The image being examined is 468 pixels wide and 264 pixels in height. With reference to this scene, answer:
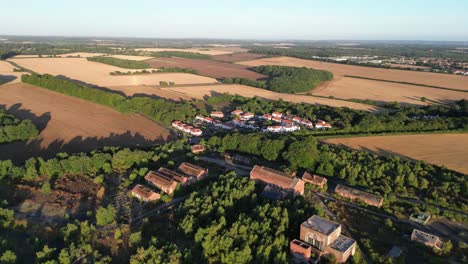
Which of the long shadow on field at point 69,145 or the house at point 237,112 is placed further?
the house at point 237,112

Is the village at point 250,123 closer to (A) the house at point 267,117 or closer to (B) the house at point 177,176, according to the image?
(A) the house at point 267,117

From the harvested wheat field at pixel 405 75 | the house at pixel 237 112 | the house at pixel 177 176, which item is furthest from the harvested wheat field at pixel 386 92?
the house at pixel 177 176

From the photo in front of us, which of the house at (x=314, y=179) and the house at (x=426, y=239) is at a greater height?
the house at (x=314, y=179)

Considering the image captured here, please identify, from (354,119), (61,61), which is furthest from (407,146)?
(61,61)

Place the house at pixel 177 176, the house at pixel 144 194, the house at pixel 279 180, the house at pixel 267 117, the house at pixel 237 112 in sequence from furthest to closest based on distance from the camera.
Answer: the house at pixel 237 112
the house at pixel 267 117
the house at pixel 177 176
the house at pixel 279 180
the house at pixel 144 194

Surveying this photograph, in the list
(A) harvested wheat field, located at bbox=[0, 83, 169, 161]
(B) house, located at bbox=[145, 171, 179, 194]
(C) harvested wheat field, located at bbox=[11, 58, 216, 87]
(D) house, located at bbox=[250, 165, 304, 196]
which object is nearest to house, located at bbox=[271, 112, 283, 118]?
(A) harvested wheat field, located at bbox=[0, 83, 169, 161]

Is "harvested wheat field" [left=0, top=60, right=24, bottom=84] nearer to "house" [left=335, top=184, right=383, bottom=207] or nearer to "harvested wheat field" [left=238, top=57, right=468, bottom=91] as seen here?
"house" [left=335, top=184, right=383, bottom=207]

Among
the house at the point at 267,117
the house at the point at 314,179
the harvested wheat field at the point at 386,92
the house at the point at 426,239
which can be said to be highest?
the harvested wheat field at the point at 386,92
